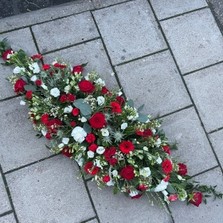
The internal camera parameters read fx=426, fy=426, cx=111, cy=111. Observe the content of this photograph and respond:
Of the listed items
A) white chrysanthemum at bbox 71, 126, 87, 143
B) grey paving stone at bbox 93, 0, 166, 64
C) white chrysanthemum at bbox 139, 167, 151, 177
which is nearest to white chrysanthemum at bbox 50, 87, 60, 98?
white chrysanthemum at bbox 71, 126, 87, 143

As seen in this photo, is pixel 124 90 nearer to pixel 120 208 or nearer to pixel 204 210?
pixel 120 208

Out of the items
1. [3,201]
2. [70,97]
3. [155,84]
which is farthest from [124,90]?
[3,201]

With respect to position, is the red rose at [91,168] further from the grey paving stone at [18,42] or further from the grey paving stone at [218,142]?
the grey paving stone at [218,142]

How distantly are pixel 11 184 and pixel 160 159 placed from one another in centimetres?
93

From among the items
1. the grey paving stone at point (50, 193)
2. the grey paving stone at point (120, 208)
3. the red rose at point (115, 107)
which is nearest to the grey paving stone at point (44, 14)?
the red rose at point (115, 107)

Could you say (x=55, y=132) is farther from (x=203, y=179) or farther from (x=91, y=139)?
(x=203, y=179)

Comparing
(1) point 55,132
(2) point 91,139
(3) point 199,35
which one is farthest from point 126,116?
(3) point 199,35

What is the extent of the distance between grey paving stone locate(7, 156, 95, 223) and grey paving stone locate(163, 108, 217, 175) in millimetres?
713

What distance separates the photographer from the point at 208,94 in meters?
3.11

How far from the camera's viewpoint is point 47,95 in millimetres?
2631

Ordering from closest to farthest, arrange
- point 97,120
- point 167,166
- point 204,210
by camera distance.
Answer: point 97,120 < point 167,166 < point 204,210

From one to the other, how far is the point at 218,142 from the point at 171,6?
1.08 metres

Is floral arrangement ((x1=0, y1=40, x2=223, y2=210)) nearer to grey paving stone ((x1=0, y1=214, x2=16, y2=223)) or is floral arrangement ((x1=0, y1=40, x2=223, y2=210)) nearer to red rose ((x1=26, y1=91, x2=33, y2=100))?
red rose ((x1=26, y1=91, x2=33, y2=100))

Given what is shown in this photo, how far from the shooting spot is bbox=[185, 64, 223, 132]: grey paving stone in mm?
3061
